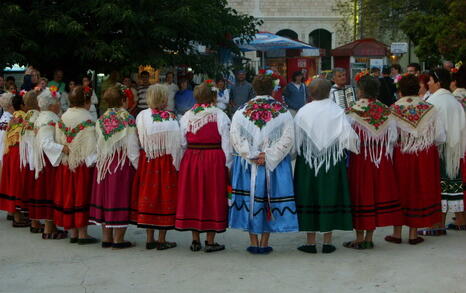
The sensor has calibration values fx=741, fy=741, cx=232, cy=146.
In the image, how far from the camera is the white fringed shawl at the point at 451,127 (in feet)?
25.7

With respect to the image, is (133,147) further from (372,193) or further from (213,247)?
(372,193)

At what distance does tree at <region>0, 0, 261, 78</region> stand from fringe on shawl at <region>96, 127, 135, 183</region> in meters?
6.03

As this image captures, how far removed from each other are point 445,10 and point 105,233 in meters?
19.4

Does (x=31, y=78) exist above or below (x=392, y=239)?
above

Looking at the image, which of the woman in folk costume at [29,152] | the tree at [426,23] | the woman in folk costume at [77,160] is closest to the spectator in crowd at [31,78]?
the woman in folk costume at [29,152]

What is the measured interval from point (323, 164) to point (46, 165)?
121 inches

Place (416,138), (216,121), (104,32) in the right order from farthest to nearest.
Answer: (104,32) < (416,138) < (216,121)

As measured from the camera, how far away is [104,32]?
13922 mm

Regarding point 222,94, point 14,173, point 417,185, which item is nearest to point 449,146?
point 417,185

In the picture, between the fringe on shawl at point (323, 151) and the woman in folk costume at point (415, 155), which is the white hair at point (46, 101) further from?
the woman in folk costume at point (415, 155)

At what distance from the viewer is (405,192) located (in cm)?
752

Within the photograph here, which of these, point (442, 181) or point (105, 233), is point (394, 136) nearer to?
point (442, 181)

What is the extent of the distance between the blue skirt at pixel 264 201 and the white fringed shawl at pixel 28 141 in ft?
8.36

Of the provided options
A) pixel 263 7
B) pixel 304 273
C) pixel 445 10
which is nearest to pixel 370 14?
pixel 445 10
